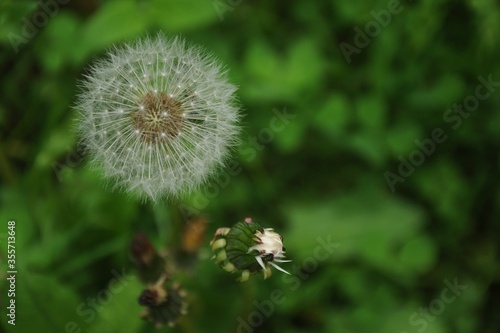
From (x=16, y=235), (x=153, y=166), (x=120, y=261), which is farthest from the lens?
(x=120, y=261)

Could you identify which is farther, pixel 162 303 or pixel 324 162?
pixel 324 162

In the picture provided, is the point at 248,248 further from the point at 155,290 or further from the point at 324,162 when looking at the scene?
the point at 324,162

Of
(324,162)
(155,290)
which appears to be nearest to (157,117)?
(155,290)

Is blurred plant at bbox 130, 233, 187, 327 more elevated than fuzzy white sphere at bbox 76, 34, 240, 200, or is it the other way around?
fuzzy white sphere at bbox 76, 34, 240, 200

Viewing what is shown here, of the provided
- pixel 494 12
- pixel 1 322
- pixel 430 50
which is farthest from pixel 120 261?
pixel 494 12

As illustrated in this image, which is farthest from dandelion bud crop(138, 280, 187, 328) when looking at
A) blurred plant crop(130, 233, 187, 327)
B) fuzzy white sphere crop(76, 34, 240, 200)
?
fuzzy white sphere crop(76, 34, 240, 200)

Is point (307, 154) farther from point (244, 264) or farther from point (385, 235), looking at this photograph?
point (244, 264)

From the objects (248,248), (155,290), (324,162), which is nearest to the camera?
(248,248)

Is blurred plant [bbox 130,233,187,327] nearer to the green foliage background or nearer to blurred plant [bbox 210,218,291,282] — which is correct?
blurred plant [bbox 210,218,291,282]
